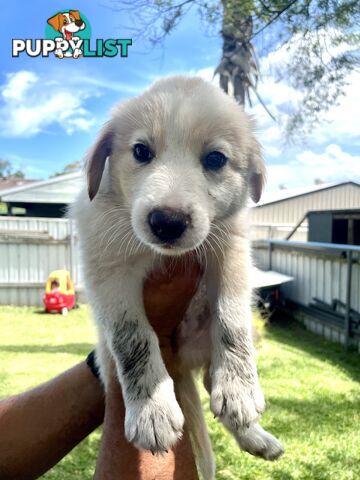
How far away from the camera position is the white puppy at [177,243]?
2.01 meters

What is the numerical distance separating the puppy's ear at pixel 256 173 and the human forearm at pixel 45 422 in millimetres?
1413

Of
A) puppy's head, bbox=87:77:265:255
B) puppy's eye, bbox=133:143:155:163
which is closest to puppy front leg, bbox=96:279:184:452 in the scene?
puppy's head, bbox=87:77:265:255

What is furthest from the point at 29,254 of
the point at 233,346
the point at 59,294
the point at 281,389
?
the point at 233,346

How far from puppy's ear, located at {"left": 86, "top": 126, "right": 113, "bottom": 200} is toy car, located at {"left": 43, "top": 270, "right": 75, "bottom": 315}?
32.7 feet

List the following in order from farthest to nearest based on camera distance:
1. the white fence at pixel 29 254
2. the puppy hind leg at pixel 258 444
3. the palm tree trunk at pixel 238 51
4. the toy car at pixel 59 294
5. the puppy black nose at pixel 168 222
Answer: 1. the white fence at pixel 29 254
2. the toy car at pixel 59 294
3. the palm tree trunk at pixel 238 51
4. the puppy hind leg at pixel 258 444
5. the puppy black nose at pixel 168 222

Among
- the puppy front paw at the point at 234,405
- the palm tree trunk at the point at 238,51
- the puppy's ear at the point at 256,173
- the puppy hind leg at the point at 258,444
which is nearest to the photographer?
the puppy front paw at the point at 234,405

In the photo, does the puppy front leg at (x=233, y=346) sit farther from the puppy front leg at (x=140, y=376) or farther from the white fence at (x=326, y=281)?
the white fence at (x=326, y=281)

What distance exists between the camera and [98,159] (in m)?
2.42

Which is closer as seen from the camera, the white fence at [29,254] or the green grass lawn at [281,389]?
the green grass lawn at [281,389]

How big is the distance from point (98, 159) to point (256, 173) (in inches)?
33.6

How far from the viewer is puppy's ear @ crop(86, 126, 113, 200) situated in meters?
2.39

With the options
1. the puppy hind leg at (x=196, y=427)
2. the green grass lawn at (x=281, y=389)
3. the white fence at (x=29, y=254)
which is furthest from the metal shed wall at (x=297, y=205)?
the puppy hind leg at (x=196, y=427)

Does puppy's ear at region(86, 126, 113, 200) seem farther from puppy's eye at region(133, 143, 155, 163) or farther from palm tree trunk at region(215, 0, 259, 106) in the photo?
palm tree trunk at region(215, 0, 259, 106)

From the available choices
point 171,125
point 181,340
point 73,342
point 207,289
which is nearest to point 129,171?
point 171,125
